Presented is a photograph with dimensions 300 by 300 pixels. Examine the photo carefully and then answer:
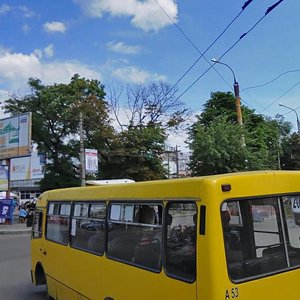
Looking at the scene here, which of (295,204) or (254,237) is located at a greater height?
(295,204)

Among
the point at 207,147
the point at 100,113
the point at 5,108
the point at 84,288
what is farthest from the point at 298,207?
the point at 5,108

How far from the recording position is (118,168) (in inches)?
1471

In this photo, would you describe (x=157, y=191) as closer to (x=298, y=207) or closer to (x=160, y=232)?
(x=160, y=232)

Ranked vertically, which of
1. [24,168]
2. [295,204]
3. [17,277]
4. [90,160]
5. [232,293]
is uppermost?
[24,168]

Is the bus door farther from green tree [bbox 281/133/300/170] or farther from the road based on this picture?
green tree [bbox 281/133/300/170]

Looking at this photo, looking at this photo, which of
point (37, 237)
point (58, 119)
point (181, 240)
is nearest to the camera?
point (181, 240)

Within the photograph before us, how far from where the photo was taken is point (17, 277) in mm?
10562

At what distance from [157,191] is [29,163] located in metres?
70.8

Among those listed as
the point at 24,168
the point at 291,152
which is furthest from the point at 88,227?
the point at 24,168

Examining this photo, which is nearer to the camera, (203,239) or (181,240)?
(203,239)

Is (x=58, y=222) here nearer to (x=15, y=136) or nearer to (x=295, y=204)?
(x=295, y=204)

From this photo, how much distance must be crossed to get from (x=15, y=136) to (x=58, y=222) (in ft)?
85.6

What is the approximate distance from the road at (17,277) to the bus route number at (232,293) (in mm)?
5627

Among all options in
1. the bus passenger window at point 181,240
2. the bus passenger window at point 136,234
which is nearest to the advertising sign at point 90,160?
the bus passenger window at point 136,234
